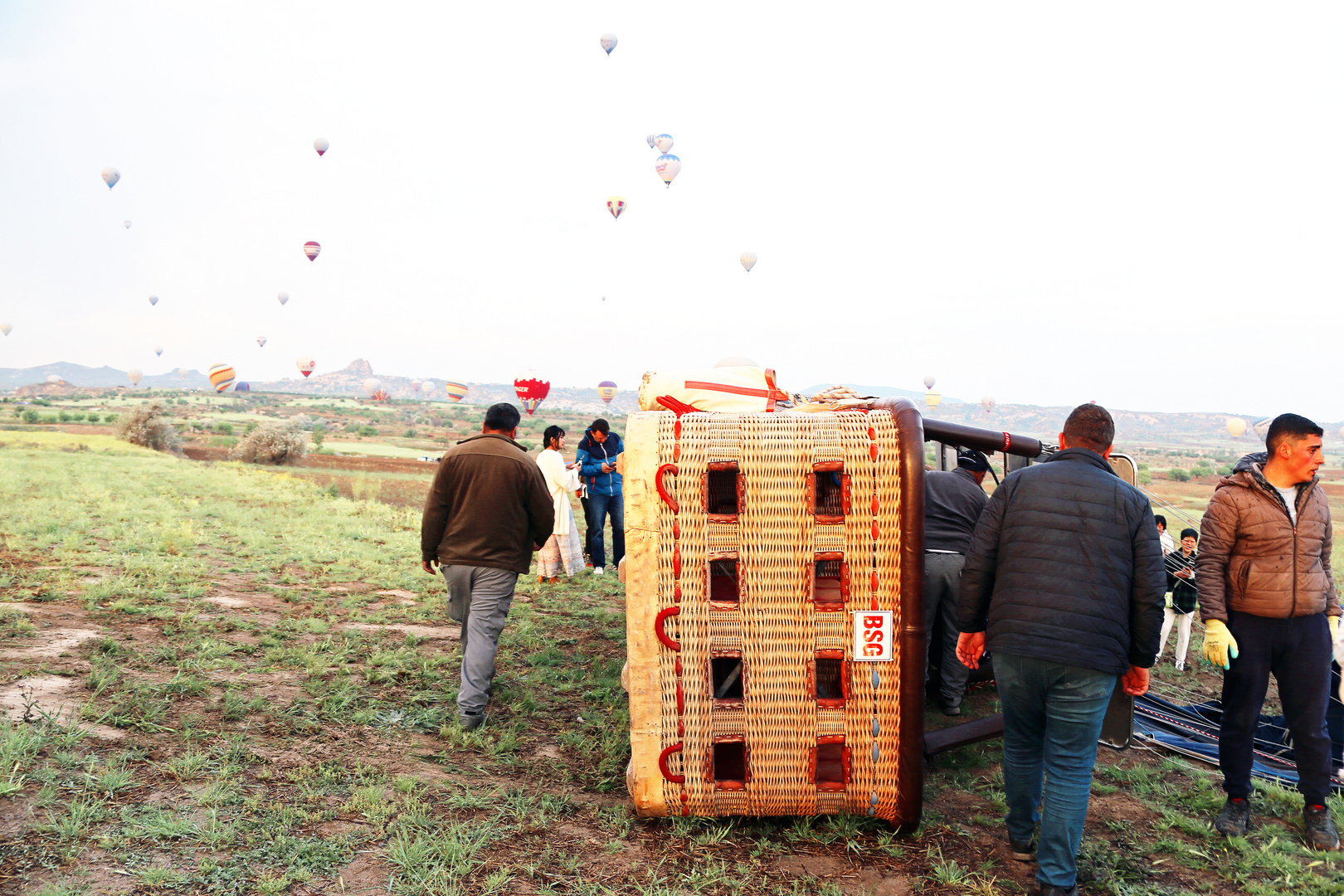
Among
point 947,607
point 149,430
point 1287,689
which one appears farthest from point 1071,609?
point 149,430

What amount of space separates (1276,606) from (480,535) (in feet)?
13.6

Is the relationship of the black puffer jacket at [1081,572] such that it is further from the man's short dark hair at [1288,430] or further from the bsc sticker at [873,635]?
the man's short dark hair at [1288,430]

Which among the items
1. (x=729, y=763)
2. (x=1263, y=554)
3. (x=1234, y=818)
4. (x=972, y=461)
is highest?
(x=972, y=461)

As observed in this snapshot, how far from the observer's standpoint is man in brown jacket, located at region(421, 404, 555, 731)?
183 inches

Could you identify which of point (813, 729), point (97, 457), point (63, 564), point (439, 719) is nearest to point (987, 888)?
point (813, 729)

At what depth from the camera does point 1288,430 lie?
370 cm

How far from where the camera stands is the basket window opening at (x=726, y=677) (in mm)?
3475

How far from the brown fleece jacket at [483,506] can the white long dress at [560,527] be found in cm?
386

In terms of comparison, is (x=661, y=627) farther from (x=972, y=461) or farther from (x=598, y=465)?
(x=598, y=465)

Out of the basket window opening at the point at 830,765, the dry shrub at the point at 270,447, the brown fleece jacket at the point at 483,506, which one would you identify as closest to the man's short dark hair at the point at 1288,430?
the basket window opening at the point at 830,765

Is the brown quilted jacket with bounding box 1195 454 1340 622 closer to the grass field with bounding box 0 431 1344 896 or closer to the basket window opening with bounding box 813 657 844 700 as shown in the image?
the grass field with bounding box 0 431 1344 896

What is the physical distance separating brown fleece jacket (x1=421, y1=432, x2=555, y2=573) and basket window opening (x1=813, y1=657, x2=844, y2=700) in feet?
6.58

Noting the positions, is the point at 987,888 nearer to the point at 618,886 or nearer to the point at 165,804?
the point at 618,886

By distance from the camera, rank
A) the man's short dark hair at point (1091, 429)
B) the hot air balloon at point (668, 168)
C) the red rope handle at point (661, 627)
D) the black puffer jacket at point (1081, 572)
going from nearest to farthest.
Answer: the black puffer jacket at point (1081, 572), the man's short dark hair at point (1091, 429), the red rope handle at point (661, 627), the hot air balloon at point (668, 168)
